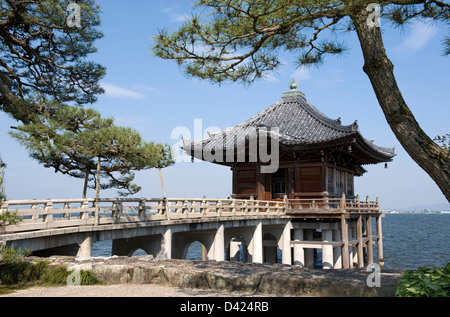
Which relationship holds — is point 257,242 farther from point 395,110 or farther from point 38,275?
point 395,110

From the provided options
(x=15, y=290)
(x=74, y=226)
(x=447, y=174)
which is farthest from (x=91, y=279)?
(x=447, y=174)

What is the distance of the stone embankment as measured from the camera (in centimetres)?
561

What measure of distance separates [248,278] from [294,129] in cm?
1958

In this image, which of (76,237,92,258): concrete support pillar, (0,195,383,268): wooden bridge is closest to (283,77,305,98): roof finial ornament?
(0,195,383,268): wooden bridge

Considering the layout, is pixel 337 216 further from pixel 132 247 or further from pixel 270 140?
pixel 132 247

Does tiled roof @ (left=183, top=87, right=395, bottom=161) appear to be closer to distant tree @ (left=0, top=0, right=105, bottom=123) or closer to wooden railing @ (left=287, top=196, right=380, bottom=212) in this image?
wooden railing @ (left=287, top=196, right=380, bottom=212)

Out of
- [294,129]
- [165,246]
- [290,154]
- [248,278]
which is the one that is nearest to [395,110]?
[248,278]

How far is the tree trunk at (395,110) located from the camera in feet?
16.2

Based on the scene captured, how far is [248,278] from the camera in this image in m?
6.10

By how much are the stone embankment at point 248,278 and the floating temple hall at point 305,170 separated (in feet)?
46.9

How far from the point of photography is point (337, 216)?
809 inches

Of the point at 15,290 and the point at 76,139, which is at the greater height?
the point at 76,139

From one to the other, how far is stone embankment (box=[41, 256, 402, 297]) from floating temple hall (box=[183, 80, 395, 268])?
14.3m

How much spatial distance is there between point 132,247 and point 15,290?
8.30m
